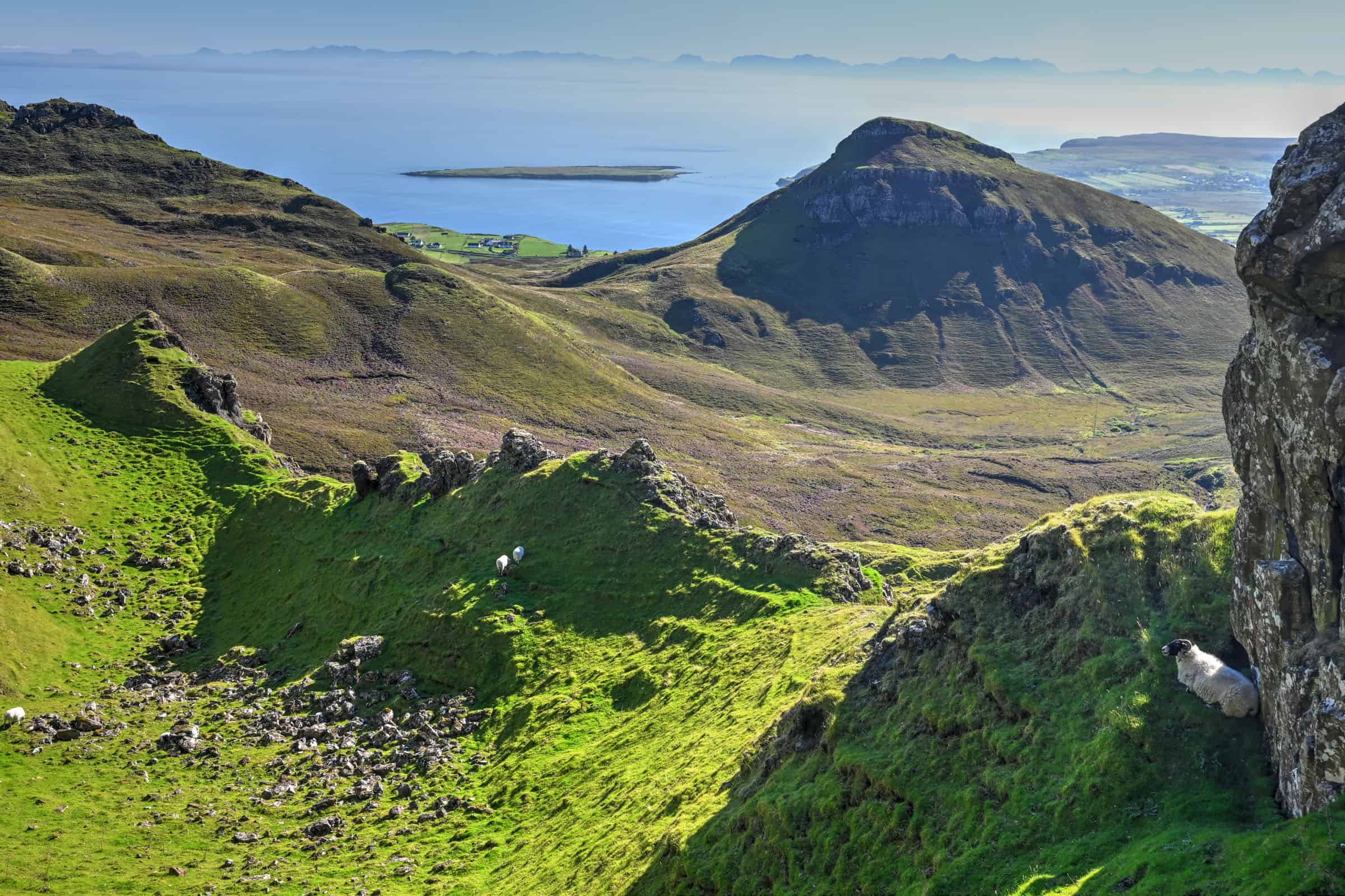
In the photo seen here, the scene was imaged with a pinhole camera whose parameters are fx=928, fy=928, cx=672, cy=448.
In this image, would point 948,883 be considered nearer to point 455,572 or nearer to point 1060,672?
point 1060,672

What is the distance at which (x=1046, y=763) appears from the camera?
20.9 m

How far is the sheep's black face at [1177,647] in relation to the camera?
20.7m

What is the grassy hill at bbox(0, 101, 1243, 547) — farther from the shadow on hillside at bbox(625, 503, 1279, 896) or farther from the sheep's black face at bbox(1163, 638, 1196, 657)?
the sheep's black face at bbox(1163, 638, 1196, 657)

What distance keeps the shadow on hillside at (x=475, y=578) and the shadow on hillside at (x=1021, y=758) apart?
1422cm

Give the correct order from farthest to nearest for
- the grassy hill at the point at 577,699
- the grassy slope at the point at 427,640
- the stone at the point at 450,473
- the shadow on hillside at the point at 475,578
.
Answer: the stone at the point at 450,473
the shadow on hillside at the point at 475,578
the grassy slope at the point at 427,640
the grassy hill at the point at 577,699

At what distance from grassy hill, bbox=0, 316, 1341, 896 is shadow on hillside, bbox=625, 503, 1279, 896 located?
0.28 feet

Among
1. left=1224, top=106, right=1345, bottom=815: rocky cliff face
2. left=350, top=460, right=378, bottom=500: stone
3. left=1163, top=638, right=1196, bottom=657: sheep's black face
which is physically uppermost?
left=1224, top=106, right=1345, bottom=815: rocky cliff face

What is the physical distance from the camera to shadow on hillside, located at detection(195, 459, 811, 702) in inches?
1632

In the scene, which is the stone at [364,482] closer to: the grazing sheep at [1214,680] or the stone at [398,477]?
the stone at [398,477]

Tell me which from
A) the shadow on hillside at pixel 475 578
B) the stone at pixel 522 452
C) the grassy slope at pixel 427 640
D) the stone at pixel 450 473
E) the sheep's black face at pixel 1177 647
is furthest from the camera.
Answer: the stone at pixel 450 473

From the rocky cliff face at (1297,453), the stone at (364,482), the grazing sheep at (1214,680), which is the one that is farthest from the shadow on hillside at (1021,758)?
the stone at (364,482)

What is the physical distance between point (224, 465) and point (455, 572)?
25.7 metres

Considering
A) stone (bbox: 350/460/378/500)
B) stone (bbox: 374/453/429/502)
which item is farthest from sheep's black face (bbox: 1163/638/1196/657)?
stone (bbox: 350/460/378/500)

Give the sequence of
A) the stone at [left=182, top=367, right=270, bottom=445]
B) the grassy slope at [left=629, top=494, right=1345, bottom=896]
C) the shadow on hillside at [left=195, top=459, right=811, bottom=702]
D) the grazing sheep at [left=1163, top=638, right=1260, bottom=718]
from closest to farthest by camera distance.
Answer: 1. the grassy slope at [left=629, top=494, right=1345, bottom=896]
2. the grazing sheep at [left=1163, top=638, right=1260, bottom=718]
3. the shadow on hillside at [left=195, top=459, right=811, bottom=702]
4. the stone at [left=182, top=367, right=270, bottom=445]
